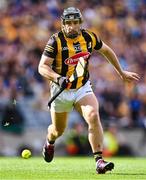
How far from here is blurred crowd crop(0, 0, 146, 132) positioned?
739 inches

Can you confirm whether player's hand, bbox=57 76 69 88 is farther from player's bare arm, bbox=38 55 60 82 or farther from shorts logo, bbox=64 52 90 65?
shorts logo, bbox=64 52 90 65

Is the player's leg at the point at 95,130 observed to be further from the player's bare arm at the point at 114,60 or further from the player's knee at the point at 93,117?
the player's bare arm at the point at 114,60

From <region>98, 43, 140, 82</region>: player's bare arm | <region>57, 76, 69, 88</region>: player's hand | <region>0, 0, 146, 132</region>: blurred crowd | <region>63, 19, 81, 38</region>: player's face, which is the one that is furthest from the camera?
<region>0, 0, 146, 132</region>: blurred crowd

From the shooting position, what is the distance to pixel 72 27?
942cm

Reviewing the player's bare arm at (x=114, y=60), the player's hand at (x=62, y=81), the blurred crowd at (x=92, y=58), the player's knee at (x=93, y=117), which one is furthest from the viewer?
the blurred crowd at (x=92, y=58)

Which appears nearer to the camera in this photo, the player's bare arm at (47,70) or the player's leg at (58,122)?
the player's bare arm at (47,70)

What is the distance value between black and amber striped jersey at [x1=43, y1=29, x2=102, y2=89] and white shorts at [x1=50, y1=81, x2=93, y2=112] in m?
0.07

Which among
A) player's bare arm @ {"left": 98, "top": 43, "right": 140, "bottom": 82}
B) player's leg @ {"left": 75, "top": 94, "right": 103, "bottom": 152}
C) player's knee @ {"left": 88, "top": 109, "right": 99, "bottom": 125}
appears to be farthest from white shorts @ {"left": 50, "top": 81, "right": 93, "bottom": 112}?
player's bare arm @ {"left": 98, "top": 43, "right": 140, "bottom": 82}

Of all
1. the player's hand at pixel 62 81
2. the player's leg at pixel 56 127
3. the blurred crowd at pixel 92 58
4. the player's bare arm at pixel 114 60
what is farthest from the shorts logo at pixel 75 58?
the blurred crowd at pixel 92 58

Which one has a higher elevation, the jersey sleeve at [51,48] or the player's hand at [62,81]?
the jersey sleeve at [51,48]

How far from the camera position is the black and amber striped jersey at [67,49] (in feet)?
31.1

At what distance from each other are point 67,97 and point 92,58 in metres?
10.9

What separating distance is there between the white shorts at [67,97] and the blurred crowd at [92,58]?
7336 millimetres

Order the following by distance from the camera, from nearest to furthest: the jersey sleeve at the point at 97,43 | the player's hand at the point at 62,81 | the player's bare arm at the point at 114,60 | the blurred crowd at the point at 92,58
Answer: the player's hand at the point at 62,81, the jersey sleeve at the point at 97,43, the player's bare arm at the point at 114,60, the blurred crowd at the point at 92,58
